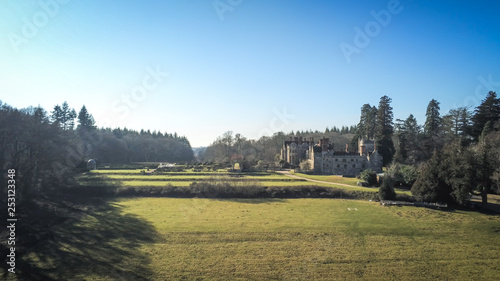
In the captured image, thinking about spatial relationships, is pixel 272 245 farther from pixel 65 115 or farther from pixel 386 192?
pixel 65 115

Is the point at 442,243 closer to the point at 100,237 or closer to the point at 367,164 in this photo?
the point at 100,237

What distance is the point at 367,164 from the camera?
51.2m

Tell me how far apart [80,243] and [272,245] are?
13232mm

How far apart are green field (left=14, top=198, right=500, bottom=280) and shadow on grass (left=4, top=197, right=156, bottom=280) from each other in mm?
73

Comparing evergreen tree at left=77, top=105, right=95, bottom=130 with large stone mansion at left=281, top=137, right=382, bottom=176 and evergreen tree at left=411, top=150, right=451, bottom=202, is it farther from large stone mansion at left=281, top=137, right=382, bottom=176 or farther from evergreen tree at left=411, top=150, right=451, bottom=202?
evergreen tree at left=411, top=150, right=451, bottom=202

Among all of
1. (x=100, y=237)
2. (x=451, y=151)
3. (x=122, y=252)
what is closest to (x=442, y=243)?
(x=451, y=151)

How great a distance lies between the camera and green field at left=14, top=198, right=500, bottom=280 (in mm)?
14844

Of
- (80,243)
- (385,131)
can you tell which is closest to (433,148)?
(385,131)

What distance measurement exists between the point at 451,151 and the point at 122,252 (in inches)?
1362

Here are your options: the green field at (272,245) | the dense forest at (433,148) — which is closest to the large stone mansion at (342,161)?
the dense forest at (433,148)

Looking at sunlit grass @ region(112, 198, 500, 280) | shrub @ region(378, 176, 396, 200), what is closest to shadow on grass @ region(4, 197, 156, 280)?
sunlit grass @ region(112, 198, 500, 280)

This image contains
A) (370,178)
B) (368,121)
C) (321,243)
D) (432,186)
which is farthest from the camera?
(368,121)

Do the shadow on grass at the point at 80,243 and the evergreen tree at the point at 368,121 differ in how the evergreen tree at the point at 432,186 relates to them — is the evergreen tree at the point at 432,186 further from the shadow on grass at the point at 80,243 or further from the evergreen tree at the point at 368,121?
the evergreen tree at the point at 368,121

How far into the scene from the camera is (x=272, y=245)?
60.3 ft
